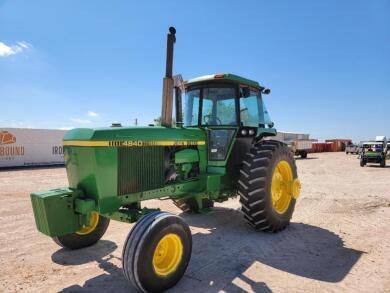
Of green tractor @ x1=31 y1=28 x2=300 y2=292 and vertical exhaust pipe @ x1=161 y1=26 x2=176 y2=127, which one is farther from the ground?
vertical exhaust pipe @ x1=161 y1=26 x2=176 y2=127

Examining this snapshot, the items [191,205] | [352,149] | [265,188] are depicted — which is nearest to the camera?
[265,188]

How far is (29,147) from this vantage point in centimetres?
1903

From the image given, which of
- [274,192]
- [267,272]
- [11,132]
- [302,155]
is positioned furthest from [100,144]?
[302,155]

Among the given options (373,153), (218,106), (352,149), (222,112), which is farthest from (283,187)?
(352,149)

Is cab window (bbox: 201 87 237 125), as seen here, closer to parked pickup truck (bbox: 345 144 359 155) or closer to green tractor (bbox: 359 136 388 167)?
green tractor (bbox: 359 136 388 167)

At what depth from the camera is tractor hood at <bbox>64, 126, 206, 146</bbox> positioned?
375cm

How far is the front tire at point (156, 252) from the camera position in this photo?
3.22 metres

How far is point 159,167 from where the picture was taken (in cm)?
455

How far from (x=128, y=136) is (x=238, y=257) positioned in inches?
85.0

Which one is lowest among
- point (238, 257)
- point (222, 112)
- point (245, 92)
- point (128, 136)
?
point (238, 257)

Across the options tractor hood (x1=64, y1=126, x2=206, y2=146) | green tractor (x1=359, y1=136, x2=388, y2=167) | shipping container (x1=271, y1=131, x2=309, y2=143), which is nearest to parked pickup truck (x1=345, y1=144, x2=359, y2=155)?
shipping container (x1=271, y1=131, x2=309, y2=143)

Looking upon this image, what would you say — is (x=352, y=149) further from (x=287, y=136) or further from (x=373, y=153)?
(x=373, y=153)

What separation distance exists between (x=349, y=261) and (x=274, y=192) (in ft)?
5.82

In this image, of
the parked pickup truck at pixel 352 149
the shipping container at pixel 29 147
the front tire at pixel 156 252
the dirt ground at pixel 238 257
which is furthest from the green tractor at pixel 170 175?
the parked pickup truck at pixel 352 149
